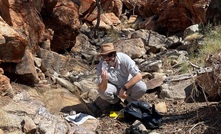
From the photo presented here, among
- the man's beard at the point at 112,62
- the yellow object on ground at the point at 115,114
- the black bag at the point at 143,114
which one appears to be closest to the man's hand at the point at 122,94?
the black bag at the point at 143,114

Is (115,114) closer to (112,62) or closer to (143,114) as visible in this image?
(143,114)

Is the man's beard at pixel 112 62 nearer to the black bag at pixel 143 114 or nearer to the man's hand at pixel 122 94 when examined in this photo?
the man's hand at pixel 122 94

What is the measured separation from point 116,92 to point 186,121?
1096 millimetres

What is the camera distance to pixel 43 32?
326 inches

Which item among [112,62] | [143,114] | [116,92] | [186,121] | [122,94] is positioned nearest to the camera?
[186,121]

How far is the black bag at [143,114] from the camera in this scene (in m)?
5.20

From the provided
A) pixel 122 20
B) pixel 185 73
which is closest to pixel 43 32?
pixel 185 73

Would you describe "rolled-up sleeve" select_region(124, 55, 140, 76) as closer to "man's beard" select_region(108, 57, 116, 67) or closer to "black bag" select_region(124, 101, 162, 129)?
"man's beard" select_region(108, 57, 116, 67)

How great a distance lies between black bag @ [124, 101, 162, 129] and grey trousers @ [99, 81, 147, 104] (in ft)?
0.90

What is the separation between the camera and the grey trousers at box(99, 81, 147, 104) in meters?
5.66

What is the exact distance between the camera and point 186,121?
5195 millimetres

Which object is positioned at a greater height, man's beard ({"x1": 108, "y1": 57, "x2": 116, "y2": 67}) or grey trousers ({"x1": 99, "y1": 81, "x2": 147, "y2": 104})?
man's beard ({"x1": 108, "y1": 57, "x2": 116, "y2": 67})

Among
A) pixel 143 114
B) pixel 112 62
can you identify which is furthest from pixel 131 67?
pixel 143 114

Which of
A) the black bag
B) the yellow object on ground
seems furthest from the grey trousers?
the black bag
